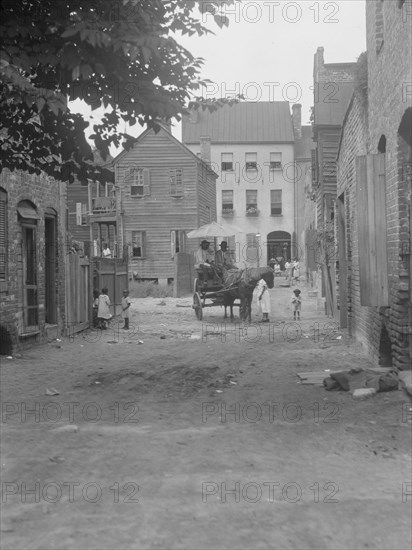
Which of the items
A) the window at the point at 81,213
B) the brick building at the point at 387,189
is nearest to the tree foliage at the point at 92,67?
the brick building at the point at 387,189

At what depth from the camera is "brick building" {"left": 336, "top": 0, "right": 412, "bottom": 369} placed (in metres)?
8.49

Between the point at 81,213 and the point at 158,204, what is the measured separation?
264 inches

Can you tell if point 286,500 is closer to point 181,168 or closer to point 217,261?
point 217,261

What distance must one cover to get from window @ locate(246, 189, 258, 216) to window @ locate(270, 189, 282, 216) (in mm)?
1286

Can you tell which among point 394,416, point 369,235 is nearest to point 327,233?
point 369,235

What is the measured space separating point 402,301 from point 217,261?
1303 centimetres

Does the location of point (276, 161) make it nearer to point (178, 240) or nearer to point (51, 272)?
point (178, 240)

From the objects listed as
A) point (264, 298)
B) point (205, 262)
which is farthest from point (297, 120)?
point (264, 298)

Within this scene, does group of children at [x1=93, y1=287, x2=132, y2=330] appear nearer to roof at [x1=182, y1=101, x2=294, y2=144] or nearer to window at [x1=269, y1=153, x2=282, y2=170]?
roof at [x1=182, y1=101, x2=294, y2=144]

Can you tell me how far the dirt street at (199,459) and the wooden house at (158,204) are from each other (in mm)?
26825

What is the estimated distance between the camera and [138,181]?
39.0 m

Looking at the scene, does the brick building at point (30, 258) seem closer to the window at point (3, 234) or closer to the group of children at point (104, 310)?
the window at point (3, 234)

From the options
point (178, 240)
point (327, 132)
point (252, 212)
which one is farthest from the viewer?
point (252, 212)

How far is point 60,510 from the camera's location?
4906 mm
